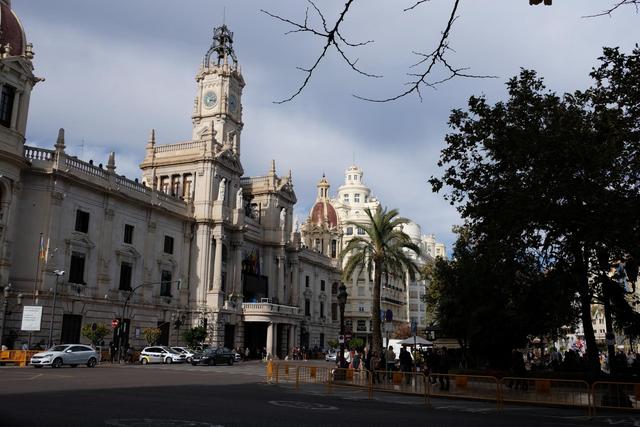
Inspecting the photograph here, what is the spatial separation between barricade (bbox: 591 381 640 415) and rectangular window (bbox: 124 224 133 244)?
40200mm

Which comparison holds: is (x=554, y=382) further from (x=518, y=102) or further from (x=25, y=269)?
(x=25, y=269)

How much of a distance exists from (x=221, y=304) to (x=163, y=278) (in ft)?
20.9

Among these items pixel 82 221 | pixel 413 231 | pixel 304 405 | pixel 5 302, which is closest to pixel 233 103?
pixel 82 221

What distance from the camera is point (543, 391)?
62.9 feet

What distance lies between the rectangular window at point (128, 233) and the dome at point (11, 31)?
50.4 ft

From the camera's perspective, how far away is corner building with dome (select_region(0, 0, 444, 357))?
40.1 meters

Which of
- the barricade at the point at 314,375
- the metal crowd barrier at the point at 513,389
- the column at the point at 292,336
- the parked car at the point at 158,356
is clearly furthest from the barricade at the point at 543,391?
the column at the point at 292,336

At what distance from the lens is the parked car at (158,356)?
146 feet

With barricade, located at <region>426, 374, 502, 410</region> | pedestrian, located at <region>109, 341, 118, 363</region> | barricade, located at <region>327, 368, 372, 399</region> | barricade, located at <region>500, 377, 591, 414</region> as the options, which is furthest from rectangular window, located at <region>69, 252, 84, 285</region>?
barricade, located at <region>500, 377, 591, 414</region>

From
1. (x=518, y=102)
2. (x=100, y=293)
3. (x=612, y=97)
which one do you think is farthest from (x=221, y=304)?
(x=612, y=97)

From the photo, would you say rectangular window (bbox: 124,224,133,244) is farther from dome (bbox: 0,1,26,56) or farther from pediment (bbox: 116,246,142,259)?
dome (bbox: 0,1,26,56)

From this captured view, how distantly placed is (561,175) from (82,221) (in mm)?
36122

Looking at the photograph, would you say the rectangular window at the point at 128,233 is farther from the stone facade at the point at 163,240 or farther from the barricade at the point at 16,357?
the barricade at the point at 16,357

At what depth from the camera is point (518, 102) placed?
2225 centimetres
